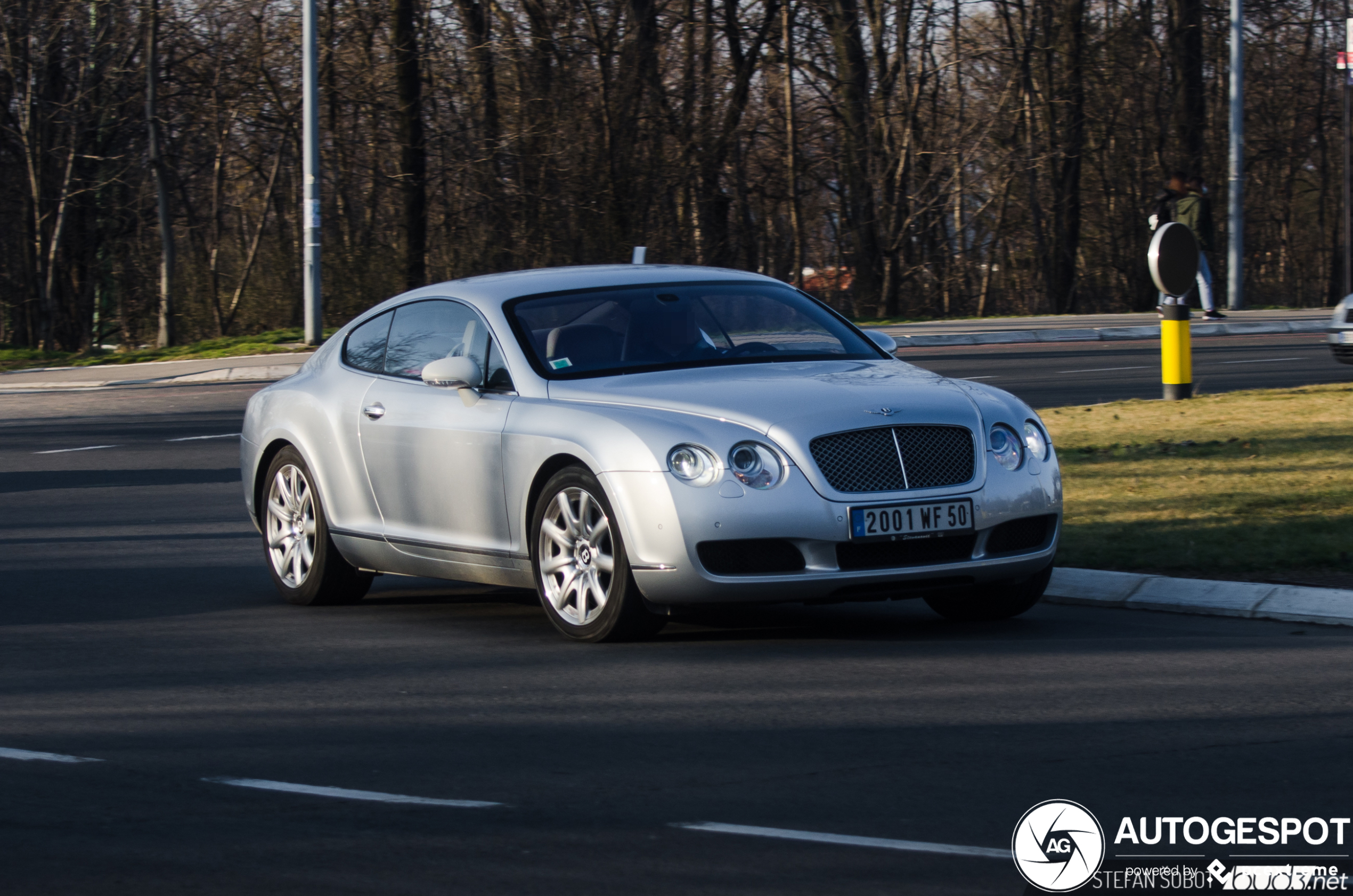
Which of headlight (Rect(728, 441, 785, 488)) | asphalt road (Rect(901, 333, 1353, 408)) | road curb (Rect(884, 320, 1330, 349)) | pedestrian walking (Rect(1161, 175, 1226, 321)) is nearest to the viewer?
headlight (Rect(728, 441, 785, 488))

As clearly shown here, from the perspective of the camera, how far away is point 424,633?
7.98 metres

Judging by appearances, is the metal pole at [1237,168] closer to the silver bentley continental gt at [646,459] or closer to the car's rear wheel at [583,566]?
the silver bentley continental gt at [646,459]

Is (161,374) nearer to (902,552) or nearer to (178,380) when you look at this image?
(178,380)

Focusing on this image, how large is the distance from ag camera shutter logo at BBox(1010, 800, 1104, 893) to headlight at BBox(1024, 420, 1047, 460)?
2.83 meters

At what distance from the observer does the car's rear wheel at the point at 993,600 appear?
7.73 metres

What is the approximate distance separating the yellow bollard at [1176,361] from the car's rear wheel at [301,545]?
819 centimetres

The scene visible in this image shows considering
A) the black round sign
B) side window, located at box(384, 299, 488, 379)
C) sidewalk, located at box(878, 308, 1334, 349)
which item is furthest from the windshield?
sidewalk, located at box(878, 308, 1334, 349)

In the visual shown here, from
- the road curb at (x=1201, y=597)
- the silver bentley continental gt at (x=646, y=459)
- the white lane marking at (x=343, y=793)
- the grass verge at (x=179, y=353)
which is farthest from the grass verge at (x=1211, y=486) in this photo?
the grass verge at (x=179, y=353)

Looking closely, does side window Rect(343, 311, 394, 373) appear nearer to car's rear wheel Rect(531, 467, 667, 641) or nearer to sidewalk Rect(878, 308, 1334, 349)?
car's rear wheel Rect(531, 467, 667, 641)

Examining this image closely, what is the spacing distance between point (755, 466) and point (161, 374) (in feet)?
66.4

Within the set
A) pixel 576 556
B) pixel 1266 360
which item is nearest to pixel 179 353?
pixel 1266 360

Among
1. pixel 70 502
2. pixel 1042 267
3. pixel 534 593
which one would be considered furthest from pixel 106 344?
pixel 534 593

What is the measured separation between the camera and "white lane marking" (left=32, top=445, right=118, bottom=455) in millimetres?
16406

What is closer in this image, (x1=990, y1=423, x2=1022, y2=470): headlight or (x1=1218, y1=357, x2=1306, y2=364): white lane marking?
(x1=990, y1=423, x2=1022, y2=470): headlight
